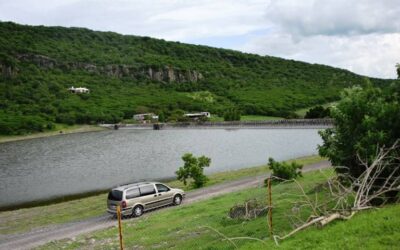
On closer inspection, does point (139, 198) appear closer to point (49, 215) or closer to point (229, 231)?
point (49, 215)

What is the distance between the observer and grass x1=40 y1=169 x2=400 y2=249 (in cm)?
1034

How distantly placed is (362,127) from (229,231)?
229 inches

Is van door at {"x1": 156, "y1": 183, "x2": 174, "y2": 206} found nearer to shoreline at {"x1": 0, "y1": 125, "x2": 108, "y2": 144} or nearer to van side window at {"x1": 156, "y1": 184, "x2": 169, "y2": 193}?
van side window at {"x1": 156, "y1": 184, "x2": 169, "y2": 193}

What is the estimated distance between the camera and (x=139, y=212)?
26875 millimetres

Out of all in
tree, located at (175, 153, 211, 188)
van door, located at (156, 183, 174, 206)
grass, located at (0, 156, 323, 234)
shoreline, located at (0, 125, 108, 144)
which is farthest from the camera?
shoreline, located at (0, 125, 108, 144)

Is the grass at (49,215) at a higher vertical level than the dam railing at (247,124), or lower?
lower

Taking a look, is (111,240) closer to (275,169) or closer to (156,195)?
(156,195)

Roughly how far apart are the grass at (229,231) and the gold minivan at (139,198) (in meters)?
1.15

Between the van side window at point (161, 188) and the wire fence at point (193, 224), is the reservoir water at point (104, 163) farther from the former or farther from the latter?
the van side window at point (161, 188)

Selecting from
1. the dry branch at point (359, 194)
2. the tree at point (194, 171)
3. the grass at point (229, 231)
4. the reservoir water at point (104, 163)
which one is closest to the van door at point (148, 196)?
the grass at point (229, 231)

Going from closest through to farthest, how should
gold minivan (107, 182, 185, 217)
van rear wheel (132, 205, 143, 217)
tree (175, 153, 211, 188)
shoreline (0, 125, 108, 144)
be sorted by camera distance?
gold minivan (107, 182, 185, 217) → van rear wheel (132, 205, 143, 217) → tree (175, 153, 211, 188) → shoreline (0, 125, 108, 144)

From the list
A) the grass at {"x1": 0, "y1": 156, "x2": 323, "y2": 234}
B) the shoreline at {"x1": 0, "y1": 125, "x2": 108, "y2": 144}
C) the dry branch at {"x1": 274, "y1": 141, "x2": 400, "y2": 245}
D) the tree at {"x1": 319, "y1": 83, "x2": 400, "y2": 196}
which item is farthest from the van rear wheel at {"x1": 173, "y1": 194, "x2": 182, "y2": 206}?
the shoreline at {"x1": 0, "y1": 125, "x2": 108, "y2": 144}

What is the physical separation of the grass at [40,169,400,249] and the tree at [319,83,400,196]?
90.1 inches

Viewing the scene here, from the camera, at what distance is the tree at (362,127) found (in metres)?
14.0
